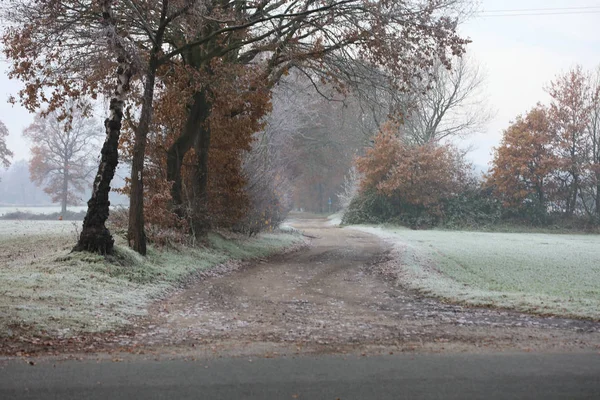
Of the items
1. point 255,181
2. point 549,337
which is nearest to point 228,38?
point 255,181

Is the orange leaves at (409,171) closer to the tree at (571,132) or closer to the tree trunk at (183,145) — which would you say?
the tree at (571,132)

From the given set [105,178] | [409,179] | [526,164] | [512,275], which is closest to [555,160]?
[526,164]

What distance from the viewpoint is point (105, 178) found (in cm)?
1378

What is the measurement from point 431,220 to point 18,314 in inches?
1507

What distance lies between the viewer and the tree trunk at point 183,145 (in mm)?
19141

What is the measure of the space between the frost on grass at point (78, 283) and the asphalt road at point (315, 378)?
79.9 inches

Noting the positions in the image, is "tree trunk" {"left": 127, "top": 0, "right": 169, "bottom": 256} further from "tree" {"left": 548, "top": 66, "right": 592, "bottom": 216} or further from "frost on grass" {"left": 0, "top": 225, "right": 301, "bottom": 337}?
"tree" {"left": 548, "top": 66, "right": 592, "bottom": 216}

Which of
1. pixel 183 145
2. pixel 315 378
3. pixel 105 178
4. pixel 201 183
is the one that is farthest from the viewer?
pixel 201 183

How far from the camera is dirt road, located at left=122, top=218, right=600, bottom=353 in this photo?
8.12 meters

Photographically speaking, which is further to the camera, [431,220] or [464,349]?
[431,220]

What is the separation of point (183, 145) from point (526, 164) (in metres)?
31.3

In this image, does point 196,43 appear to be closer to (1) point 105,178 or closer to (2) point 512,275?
(1) point 105,178

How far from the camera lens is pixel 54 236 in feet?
64.2

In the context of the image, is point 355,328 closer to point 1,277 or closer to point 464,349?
point 464,349
